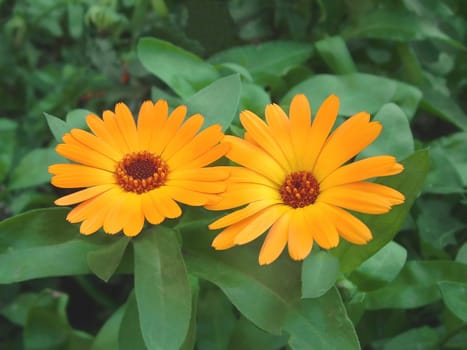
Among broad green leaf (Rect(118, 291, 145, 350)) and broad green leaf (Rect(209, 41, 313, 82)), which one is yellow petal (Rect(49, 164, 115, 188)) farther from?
broad green leaf (Rect(209, 41, 313, 82))

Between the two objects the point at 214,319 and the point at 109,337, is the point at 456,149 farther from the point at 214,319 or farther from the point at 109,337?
the point at 109,337

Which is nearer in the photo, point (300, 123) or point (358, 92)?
point (300, 123)

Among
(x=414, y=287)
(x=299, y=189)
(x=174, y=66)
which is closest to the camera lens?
(x=299, y=189)

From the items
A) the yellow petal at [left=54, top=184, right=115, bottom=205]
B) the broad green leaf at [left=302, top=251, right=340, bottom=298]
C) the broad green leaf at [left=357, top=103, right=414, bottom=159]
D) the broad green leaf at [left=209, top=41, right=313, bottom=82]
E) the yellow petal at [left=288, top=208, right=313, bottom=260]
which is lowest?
the broad green leaf at [left=209, top=41, right=313, bottom=82]

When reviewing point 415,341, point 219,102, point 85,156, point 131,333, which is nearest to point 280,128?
point 219,102

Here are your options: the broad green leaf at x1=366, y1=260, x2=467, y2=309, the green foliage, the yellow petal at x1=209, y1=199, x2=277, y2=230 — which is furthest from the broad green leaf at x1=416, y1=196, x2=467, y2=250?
the yellow petal at x1=209, y1=199, x2=277, y2=230

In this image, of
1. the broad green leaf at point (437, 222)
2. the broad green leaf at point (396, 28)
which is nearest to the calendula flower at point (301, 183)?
the broad green leaf at point (437, 222)
